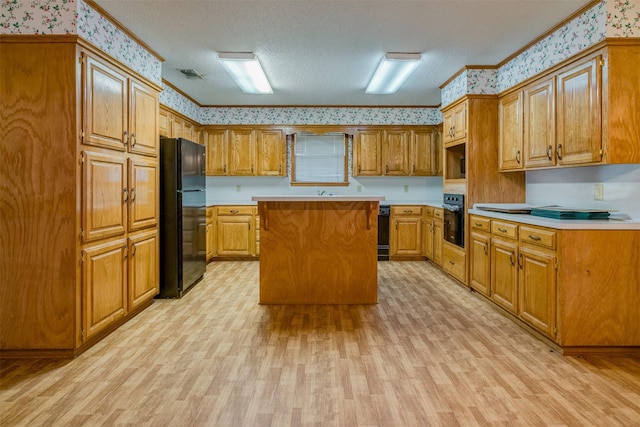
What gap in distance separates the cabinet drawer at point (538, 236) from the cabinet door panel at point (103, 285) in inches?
124

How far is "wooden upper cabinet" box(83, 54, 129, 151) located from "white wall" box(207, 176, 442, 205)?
139 inches

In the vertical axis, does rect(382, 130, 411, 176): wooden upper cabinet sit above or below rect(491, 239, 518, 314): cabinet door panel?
above

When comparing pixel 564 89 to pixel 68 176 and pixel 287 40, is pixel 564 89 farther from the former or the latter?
pixel 68 176

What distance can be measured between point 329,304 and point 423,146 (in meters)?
3.64

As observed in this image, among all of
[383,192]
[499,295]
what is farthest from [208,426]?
[383,192]

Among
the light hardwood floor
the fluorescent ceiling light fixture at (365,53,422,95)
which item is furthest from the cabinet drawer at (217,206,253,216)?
the light hardwood floor

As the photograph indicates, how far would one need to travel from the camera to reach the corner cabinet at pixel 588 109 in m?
2.69

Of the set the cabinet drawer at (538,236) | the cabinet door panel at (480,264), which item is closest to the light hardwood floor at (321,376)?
the cabinet door panel at (480,264)

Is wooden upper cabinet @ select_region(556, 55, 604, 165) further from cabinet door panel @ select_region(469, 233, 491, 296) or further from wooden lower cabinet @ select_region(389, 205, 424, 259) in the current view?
wooden lower cabinet @ select_region(389, 205, 424, 259)

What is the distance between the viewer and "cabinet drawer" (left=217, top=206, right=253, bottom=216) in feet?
20.2

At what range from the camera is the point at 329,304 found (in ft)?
12.7

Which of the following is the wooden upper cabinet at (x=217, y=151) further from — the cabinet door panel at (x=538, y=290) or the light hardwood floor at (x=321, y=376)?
the cabinet door panel at (x=538, y=290)

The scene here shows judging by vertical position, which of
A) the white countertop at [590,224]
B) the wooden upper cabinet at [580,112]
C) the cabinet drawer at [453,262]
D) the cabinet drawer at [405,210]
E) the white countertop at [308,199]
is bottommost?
the cabinet drawer at [453,262]

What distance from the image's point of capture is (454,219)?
475 centimetres
